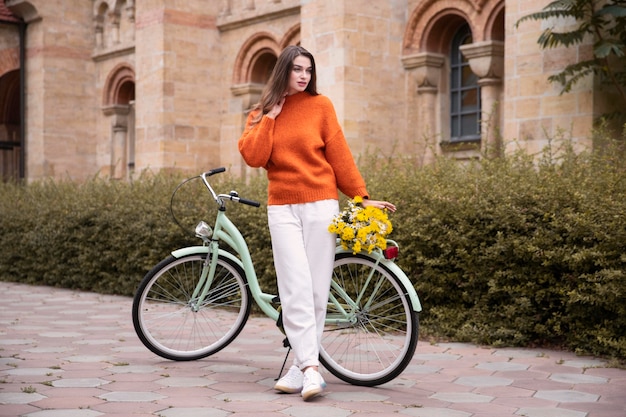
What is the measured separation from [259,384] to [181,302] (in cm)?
91

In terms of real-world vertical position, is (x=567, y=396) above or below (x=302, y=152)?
below

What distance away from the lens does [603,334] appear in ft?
19.3

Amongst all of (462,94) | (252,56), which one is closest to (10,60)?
(252,56)

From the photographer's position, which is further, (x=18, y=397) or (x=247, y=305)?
(x=247, y=305)

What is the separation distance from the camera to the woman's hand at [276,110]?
15.8 feet

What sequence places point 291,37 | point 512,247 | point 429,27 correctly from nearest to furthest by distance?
1. point 512,247
2. point 429,27
3. point 291,37

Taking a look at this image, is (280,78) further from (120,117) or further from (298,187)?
(120,117)

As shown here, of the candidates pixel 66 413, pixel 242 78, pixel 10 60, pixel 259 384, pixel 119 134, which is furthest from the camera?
pixel 10 60

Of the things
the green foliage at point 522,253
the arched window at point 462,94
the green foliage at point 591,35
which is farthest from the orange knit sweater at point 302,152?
the arched window at point 462,94

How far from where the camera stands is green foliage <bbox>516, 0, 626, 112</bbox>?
10.0 meters

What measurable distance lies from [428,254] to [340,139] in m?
2.32

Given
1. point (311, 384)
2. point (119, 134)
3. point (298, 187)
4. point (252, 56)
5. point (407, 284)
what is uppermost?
point (252, 56)

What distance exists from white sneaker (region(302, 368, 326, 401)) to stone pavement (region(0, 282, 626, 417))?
56 millimetres

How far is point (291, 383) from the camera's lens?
187 inches
